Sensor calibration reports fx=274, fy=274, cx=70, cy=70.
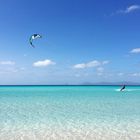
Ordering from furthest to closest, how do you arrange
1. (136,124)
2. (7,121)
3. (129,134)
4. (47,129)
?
(7,121) → (136,124) → (47,129) → (129,134)

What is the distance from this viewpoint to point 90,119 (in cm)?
1174

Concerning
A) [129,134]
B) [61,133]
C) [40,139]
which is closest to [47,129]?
[61,133]

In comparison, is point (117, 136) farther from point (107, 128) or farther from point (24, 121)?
point (24, 121)

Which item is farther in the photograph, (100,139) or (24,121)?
(24,121)

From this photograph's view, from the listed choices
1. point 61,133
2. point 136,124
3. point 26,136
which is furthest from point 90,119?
point 26,136

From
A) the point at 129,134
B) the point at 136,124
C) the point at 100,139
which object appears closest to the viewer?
the point at 100,139

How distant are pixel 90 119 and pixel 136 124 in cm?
211

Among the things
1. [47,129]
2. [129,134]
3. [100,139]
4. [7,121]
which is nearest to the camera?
[100,139]

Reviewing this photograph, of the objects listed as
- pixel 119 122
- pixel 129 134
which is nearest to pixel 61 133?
pixel 129 134

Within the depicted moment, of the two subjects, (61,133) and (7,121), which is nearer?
(61,133)

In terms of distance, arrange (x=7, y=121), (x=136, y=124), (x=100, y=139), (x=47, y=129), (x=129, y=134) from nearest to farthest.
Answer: (x=100, y=139) → (x=129, y=134) → (x=47, y=129) → (x=136, y=124) → (x=7, y=121)

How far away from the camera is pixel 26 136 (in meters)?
8.62

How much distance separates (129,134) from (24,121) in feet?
15.0

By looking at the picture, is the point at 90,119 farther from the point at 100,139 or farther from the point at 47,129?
the point at 100,139
